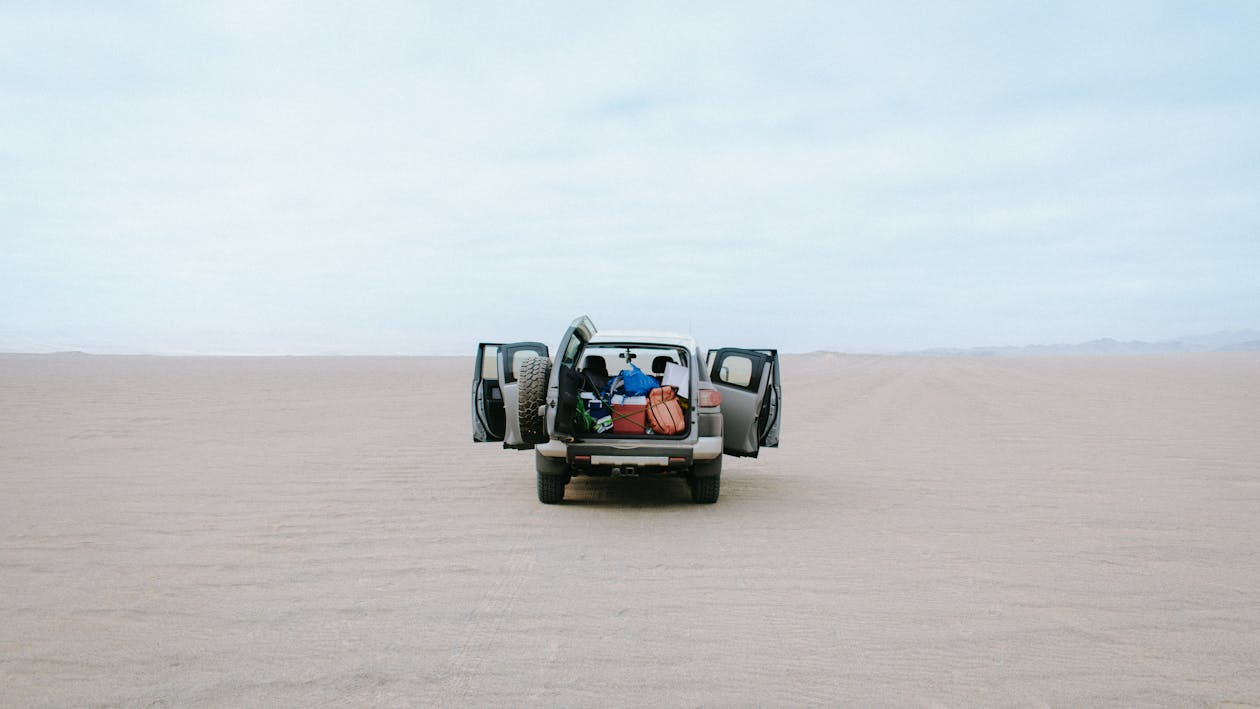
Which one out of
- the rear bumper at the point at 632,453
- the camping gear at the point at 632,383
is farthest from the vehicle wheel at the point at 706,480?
the camping gear at the point at 632,383

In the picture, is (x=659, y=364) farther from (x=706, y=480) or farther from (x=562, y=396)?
(x=562, y=396)

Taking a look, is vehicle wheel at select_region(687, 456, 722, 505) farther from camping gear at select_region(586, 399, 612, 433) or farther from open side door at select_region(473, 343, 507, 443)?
open side door at select_region(473, 343, 507, 443)

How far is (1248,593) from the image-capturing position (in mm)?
5820

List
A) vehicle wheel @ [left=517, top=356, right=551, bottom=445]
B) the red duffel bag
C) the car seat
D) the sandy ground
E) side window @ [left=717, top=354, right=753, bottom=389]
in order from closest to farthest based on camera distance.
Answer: the sandy ground, vehicle wheel @ [left=517, top=356, right=551, bottom=445], the red duffel bag, side window @ [left=717, top=354, right=753, bottom=389], the car seat

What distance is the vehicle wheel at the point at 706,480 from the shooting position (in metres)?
8.77

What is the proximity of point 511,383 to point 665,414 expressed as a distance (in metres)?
1.89

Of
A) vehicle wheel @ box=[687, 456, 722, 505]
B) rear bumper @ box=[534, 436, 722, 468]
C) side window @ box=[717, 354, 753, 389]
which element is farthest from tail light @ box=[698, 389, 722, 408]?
side window @ box=[717, 354, 753, 389]

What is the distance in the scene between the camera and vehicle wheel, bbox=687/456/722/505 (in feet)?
28.8

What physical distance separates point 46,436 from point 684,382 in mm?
11058

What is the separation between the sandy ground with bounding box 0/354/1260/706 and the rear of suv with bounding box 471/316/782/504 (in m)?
0.52

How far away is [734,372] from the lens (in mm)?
9867

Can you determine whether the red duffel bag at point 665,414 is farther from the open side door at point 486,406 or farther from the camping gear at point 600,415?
the open side door at point 486,406

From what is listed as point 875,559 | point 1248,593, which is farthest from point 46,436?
point 1248,593

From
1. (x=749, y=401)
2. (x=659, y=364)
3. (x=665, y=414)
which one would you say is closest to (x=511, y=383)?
(x=659, y=364)
